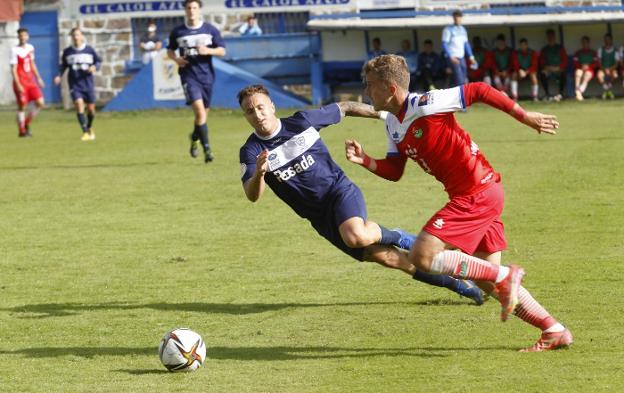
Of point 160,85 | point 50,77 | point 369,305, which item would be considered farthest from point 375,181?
point 50,77

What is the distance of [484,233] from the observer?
6875 millimetres

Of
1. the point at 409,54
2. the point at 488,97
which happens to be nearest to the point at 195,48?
the point at 488,97

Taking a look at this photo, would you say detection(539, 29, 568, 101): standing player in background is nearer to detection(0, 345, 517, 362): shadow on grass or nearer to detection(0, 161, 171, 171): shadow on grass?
detection(0, 161, 171, 171): shadow on grass

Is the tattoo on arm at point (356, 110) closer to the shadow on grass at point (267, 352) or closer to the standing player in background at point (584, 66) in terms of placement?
the shadow on grass at point (267, 352)

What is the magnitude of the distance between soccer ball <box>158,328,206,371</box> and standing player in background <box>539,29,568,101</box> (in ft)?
79.2

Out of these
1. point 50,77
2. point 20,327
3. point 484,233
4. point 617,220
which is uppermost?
point 484,233

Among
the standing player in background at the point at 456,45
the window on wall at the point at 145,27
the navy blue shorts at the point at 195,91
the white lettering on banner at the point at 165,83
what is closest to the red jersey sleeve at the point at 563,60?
the standing player in background at the point at 456,45

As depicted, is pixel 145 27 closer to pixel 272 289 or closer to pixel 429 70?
pixel 429 70

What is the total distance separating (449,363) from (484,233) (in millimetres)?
804

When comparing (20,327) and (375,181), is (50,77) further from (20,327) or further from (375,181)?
(20,327)

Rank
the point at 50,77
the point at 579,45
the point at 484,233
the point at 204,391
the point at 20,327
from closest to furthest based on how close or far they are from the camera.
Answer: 1. the point at 204,391
2. the point at 484,233
3. the point at 20,327
4. the point at 579,45
5. the point at 50,77

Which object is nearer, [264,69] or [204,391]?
[204,391]

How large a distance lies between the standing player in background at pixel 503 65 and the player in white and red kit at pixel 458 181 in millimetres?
23242

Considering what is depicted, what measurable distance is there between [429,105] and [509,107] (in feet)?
1.56
